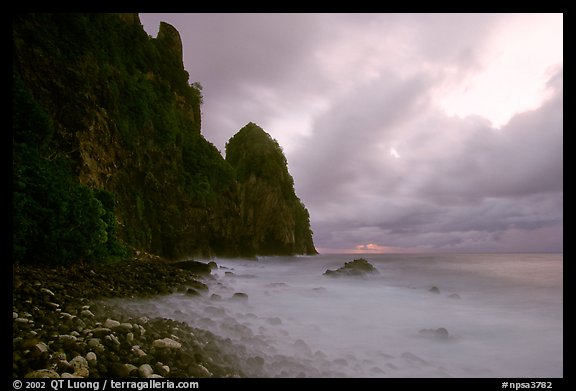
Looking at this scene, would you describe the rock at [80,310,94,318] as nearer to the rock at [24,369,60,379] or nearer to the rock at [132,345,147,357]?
the rock at [132,345,147,357]

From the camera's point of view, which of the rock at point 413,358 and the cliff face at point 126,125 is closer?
the rock at point 413,358

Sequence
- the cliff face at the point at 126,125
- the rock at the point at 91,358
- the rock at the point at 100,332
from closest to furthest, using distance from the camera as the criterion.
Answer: the rock at the point at 91,358 → the rock at the point at 100,332 → the cliff face at the point at 126,125

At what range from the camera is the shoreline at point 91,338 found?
10.6 ft

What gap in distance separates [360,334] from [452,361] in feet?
6.58

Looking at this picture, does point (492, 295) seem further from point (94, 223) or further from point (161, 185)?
point (161, 185)

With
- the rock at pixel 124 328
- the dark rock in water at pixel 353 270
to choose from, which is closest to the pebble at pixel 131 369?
the rock at pixel 124 328

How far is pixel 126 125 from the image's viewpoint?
18.9 m

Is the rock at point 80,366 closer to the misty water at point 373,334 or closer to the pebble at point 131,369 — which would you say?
the pebble at point 131,369

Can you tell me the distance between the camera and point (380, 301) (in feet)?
39.6

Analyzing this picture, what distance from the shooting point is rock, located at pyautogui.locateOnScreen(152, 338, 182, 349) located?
4.13 metres

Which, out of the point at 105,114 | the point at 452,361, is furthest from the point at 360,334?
the point at 105,114

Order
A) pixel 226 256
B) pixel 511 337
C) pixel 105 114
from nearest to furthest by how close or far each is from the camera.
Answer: pixel 511 337 → pixel 105 114 → pixel 226 256

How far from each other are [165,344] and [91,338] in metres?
0.93

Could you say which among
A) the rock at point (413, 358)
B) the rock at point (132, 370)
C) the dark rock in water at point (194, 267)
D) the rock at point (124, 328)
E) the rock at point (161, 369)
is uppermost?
the rock at point (124, 328)
